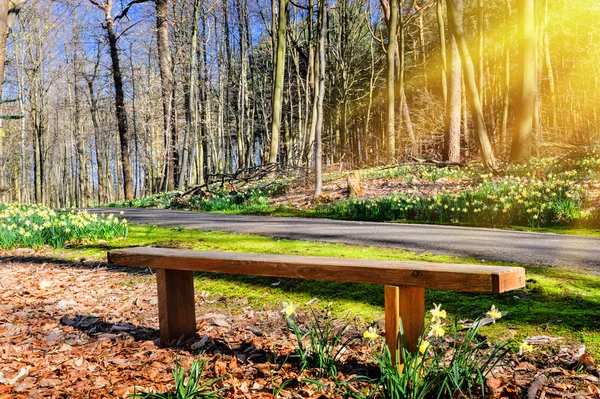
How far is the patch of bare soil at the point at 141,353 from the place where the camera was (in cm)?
214

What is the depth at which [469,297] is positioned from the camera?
3186 mm

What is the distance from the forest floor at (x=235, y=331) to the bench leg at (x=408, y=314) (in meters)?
0.27

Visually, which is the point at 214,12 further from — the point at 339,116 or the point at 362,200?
the point at 362,200

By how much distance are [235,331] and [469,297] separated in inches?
67.5

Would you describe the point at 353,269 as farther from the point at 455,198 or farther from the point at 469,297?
the point at 455,198

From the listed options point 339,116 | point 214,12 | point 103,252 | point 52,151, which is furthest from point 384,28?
point 52,151

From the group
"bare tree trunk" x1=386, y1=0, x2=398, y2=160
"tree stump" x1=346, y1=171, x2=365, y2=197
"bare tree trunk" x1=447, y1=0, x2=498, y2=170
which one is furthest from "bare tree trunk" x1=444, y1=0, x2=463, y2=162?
"tree stump" x1=346, y1=171, x2=365, y2=197

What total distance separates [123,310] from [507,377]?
289 centimetres

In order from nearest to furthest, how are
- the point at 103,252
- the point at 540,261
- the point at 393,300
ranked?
the point at 393,300
the point at 540,261
the point at 103,252

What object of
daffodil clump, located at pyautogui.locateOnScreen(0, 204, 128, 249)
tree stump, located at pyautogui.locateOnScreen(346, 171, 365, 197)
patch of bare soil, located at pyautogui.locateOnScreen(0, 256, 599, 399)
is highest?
tree stump, located at pyautogui.locateOnScreen(346, 171, 365, 197)

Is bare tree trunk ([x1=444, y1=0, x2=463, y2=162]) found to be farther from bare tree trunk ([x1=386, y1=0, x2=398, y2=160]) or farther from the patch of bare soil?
the patch of bare soil

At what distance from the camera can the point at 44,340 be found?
10.0ft

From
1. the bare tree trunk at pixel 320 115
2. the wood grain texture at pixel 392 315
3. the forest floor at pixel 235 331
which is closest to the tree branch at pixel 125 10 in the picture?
the bare tree trunk at pixel 320 115

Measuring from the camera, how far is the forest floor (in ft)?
7.26
